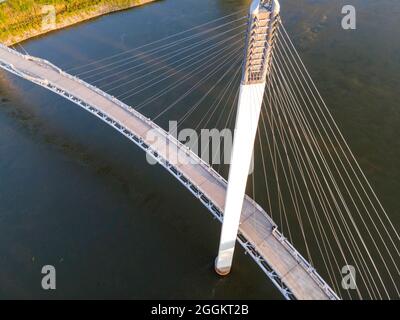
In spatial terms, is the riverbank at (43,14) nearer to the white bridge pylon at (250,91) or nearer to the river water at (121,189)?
the river water at (121,189)

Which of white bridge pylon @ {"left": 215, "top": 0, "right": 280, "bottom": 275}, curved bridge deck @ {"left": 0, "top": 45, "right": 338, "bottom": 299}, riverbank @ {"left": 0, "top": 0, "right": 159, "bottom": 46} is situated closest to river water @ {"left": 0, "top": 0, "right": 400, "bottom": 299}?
curved bridge deck @ {"left": 0, "top": 45, "right": 338, "bottom": 299}

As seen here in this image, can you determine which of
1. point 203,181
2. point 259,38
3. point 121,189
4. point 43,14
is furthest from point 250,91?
point 43,14

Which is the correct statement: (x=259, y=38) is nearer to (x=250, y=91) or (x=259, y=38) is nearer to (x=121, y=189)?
(x=250, y=91)

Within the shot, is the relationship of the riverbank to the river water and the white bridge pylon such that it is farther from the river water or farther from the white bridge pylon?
the white bridge pylon

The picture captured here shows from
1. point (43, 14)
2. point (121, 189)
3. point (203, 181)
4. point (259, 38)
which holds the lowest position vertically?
point (203, 181)

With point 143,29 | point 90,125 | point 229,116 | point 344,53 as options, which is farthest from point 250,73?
point 143,29

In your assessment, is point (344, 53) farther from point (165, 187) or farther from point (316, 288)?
point (316, 288)
